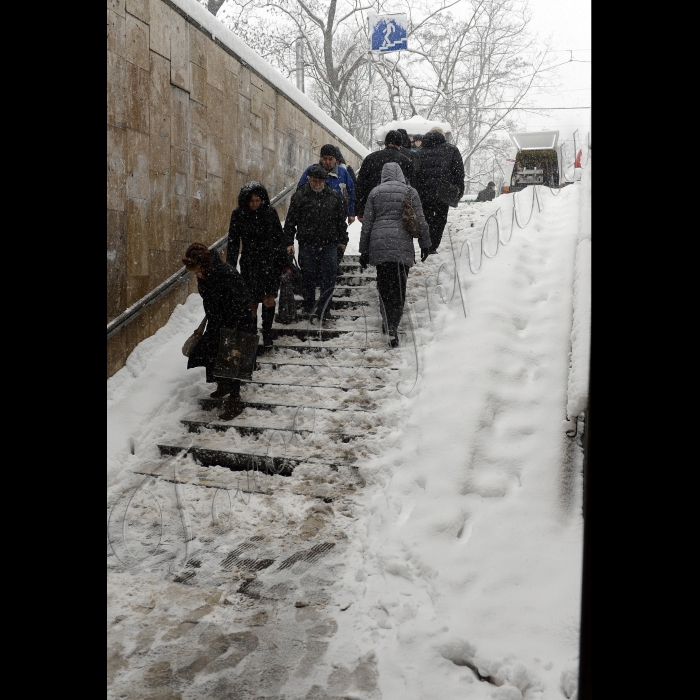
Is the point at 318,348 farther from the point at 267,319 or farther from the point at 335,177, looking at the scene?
the point at 335,177

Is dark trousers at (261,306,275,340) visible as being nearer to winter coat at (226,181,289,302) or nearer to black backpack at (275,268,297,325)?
winter coat at (226,181,289,302)

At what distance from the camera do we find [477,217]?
8.95 meters

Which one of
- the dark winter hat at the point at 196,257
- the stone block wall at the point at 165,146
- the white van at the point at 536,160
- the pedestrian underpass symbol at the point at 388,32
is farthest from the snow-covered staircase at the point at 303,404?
the white van at the point at 536,160

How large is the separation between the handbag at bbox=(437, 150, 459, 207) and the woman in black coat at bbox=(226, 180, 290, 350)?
7.00 feet

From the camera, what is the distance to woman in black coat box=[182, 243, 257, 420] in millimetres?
4891

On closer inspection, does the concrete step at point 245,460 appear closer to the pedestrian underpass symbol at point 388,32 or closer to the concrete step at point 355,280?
the concrete step at point 355,280

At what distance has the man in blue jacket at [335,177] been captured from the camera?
6492 millimetres

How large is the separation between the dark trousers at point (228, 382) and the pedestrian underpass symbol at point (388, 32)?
11350 millimetres

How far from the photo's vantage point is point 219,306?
4.91 metres

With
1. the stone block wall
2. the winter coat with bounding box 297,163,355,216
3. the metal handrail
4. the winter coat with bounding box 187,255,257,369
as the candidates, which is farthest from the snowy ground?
the winter coat with bounding box 297,163,355,216
